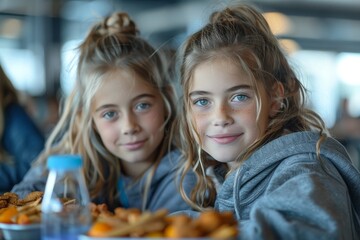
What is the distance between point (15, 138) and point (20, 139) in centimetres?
2

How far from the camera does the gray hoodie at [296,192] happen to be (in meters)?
0.86

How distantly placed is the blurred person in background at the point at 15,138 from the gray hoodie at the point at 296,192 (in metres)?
1.21

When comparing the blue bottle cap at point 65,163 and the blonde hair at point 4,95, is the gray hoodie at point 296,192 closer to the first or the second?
the blue bottle cap at point 65,163

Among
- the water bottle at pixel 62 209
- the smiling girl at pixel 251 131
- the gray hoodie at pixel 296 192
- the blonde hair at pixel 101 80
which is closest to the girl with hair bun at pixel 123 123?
the blonde hair at pixel 101 80

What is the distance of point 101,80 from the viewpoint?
1.65 m

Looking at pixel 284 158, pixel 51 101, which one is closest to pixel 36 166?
pixel 284 158

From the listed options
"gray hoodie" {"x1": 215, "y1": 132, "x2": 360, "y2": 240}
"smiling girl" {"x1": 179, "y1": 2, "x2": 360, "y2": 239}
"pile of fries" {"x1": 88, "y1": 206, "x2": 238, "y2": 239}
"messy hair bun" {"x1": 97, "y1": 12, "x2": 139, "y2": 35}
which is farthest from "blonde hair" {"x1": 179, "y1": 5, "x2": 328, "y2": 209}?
"pile of fries" {"x1": 88, "y1": 206, "x2": 238, "y2": 239}

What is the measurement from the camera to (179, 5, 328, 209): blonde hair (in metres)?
1.34

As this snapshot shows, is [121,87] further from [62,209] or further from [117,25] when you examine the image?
[62,209]

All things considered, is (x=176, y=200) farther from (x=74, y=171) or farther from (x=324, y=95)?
(x=324, y=95)

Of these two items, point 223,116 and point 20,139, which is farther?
point 20,139

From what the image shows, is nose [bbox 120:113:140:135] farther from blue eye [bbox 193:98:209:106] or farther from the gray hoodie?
the gray hoodie

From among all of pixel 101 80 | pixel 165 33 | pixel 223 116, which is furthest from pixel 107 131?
pixel 165 33

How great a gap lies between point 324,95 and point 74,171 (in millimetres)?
6992
